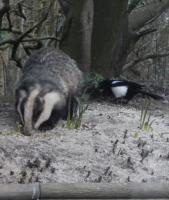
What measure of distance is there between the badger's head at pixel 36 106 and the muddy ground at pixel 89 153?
10 centimetres

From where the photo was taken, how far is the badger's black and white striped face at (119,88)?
688 cm

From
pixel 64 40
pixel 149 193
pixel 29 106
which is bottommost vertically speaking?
pixel 149 193

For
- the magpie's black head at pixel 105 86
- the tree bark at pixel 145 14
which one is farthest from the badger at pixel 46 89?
the tree bark at pixel 145 14

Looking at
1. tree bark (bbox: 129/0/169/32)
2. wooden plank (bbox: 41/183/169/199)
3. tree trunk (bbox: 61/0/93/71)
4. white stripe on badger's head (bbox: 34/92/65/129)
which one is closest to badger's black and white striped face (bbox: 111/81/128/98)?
tree trunk (bbox: 61/0/93/71)

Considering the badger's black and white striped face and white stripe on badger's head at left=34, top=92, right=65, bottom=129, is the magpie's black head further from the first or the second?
white stripe on badger's head at left=34, top=92, right=65, bottom=129

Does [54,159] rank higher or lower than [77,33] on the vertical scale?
lower

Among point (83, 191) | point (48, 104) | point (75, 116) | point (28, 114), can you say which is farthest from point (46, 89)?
point (83, 191)

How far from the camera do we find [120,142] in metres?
5.05

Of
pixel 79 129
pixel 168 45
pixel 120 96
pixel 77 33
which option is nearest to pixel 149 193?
pixel 79 129

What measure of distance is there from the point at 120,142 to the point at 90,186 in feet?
4.09

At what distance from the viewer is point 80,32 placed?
7121 millimetres

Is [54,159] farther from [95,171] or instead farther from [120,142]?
[120,142]

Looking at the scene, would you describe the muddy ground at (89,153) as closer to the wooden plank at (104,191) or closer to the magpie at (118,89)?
the wooden plank at (104,191)

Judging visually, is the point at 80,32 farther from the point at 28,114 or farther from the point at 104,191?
the point at 104,191
